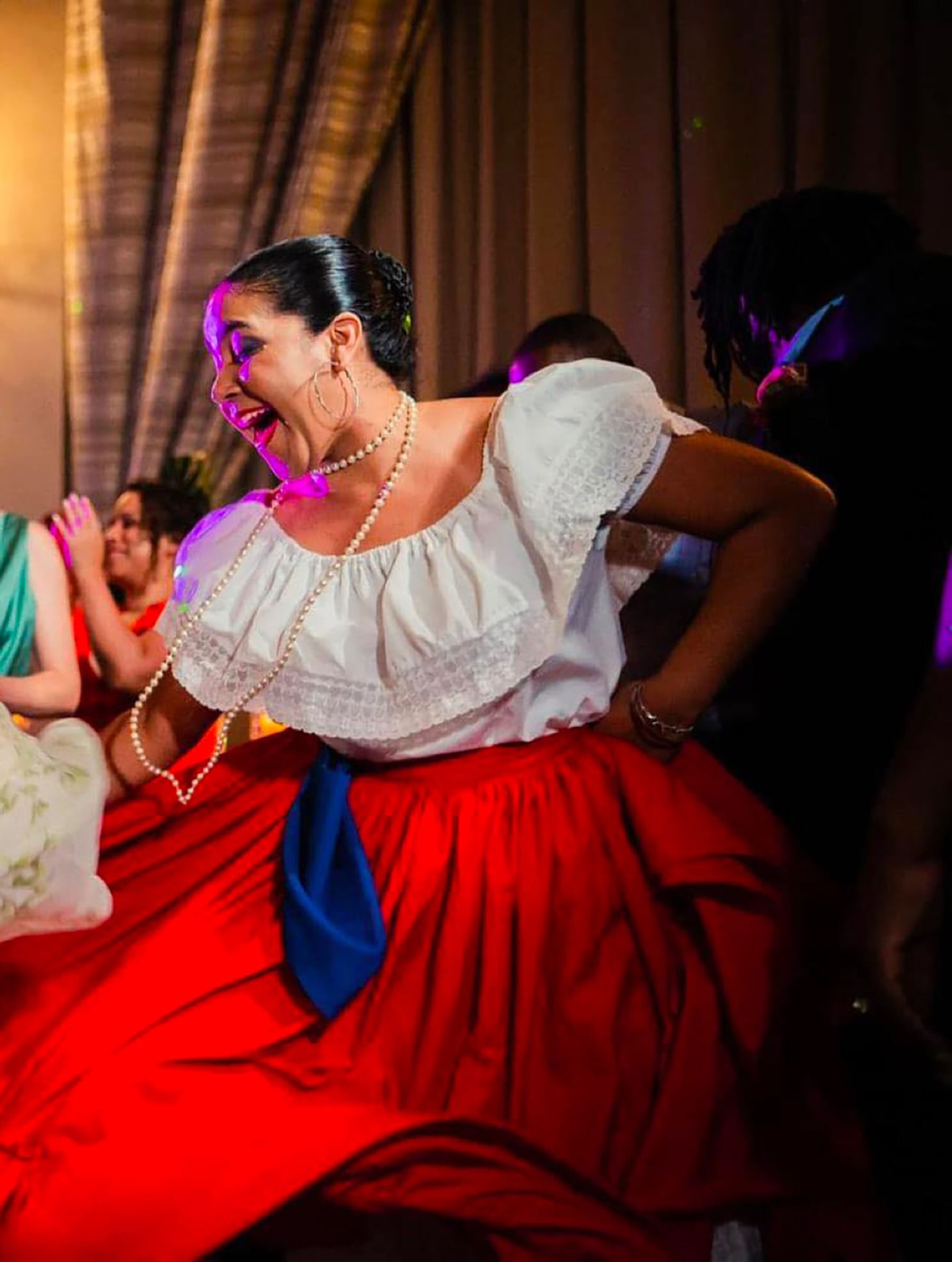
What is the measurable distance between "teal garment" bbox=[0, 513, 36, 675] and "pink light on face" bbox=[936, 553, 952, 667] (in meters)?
1.80

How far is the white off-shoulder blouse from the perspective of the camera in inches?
46.9

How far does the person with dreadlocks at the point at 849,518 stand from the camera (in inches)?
47.1

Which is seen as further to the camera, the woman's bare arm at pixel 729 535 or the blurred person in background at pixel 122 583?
the blurred person in background at pixel 122 583

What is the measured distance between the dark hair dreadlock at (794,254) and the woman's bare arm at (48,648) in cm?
128

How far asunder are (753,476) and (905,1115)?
585mm

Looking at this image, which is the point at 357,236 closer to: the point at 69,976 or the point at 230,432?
the point at 230,432

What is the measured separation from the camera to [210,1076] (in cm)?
110

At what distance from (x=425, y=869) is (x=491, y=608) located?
0.26 m

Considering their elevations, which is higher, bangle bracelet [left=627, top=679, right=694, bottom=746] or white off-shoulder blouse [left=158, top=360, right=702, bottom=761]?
white off-shoulder blouse [left=158, top=360, right=702, bottom=761]

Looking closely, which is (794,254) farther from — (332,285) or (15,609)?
(15,609)

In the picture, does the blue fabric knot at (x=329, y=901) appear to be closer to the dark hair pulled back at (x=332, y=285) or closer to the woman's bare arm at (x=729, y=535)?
the woman's bare arm at (x=729, y=535)

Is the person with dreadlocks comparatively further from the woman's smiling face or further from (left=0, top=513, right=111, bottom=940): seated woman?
(left=0, top=513, right=111, bottom=940): seated woman

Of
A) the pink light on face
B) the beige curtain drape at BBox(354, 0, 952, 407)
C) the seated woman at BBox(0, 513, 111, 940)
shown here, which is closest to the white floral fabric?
the seated woman at BBox(0, 513, 111, 940)

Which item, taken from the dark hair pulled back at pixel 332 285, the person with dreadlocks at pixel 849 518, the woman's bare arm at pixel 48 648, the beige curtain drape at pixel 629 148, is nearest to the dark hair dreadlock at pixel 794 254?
the person with dreadlocks at pixel 849 518
